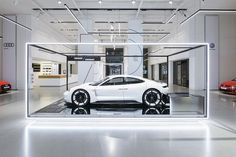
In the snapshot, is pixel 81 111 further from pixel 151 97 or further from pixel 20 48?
pixel 20 48

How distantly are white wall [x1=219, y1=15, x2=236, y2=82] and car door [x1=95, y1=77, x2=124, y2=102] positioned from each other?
974 cm

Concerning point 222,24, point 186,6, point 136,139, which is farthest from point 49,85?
point 136,139

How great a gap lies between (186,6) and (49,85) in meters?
11.8

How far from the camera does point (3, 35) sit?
15234 mm

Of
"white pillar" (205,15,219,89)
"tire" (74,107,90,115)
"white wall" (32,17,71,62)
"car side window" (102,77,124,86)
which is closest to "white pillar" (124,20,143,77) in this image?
"white pillar" (205,15,219,89)

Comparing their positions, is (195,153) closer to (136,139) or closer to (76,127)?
(136,139)

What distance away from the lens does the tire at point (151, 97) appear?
7.70 m

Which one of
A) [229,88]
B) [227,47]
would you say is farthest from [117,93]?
[227,47]

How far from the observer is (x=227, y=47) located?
1522cm

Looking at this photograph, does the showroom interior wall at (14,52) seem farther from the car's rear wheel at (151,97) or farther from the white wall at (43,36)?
the car's rear wheel at (151,97)

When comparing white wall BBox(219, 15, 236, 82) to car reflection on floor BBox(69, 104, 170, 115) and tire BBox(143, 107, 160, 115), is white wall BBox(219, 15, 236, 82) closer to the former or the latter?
car reflection on floor BBox(69, 104, 170, 115)

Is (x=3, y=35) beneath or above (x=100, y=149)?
above

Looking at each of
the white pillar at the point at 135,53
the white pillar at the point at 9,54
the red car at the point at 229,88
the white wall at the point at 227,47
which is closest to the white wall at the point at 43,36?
the white pillar at the point at 9,54

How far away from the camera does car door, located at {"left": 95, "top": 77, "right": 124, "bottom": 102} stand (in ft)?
→ 25.1
